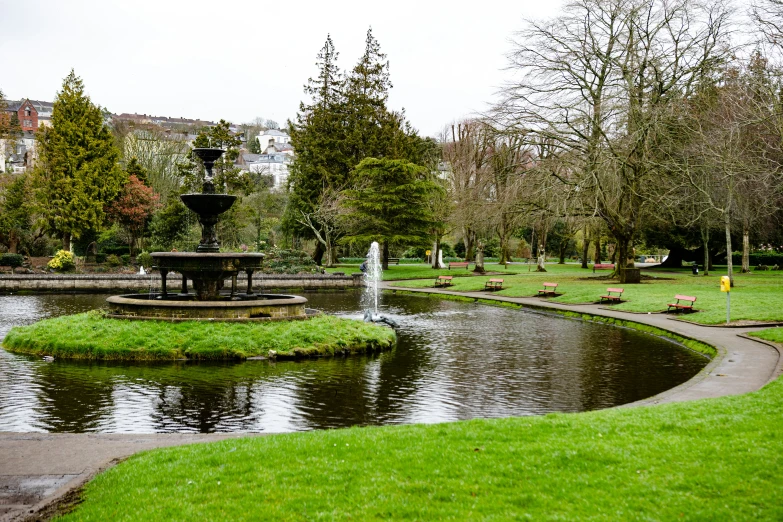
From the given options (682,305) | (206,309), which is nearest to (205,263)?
(206,309)

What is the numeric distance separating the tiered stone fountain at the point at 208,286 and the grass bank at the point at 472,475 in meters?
10.9

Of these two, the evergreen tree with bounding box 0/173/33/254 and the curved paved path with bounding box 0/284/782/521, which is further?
the evergreen tree with bounding box 0/173/33/254

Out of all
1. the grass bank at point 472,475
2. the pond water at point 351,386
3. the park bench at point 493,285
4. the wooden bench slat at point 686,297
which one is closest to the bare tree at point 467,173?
the park bench at point 493,285

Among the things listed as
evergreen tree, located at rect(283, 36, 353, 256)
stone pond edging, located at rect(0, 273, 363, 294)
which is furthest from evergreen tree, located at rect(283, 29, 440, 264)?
stone pond edging, located at rect(0, 273, 363, 294)

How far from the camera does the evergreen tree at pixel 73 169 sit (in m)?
49.7

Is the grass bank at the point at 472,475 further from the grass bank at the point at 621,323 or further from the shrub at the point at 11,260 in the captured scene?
the shrub at the point at 11,260

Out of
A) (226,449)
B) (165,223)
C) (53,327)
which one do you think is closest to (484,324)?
(53,327)

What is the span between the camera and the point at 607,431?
816cm

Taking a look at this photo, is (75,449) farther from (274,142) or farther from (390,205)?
(274,142)

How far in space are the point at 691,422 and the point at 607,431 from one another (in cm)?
129

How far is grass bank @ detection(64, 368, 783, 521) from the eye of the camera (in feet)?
18.5

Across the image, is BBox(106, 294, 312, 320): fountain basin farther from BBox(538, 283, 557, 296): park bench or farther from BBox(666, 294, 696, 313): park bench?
Result: BBox(538, 283, 557, 296): park bench

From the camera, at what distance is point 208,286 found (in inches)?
837

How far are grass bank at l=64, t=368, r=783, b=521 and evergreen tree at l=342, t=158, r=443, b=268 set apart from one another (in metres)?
44.4
